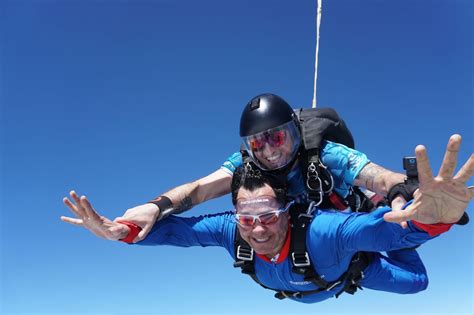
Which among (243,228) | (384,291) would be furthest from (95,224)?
(384,291)

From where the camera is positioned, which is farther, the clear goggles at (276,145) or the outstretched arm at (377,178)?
the clear goggles at (276,145)

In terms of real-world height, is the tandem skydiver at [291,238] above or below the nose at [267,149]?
below

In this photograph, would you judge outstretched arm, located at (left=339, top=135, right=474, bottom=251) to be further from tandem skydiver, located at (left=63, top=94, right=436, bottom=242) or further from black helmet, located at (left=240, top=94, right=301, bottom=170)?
black helmet, located at (left=240, top=94, right=301, bottom=170)

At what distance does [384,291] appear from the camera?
423 centimetres

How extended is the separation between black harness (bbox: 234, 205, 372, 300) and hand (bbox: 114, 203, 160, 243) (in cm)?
65

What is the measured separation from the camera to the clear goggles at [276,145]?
3.55 metres

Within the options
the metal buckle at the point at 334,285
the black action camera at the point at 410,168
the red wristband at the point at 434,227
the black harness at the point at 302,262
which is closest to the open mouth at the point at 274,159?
the black harness at the point at 302,262

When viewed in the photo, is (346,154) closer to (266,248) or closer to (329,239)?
(329,239)

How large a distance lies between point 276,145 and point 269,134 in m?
0.10

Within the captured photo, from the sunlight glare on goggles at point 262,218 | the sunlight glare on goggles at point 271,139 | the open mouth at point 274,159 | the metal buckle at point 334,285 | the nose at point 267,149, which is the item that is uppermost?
the sunlight glare on goggles at point 271,139

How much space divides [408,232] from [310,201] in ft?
3.12

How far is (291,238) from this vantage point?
11.6ft

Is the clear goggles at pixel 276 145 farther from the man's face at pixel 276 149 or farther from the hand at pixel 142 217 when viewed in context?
the hand at pixel 142 217

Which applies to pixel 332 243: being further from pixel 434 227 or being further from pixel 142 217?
pixel 142 217
